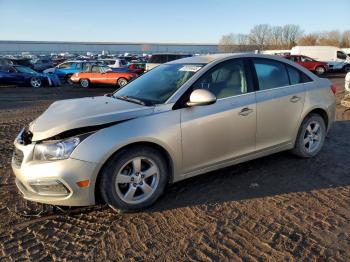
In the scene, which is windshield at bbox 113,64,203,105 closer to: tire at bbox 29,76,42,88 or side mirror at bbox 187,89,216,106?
side mirror at bbox 187,89,216,106

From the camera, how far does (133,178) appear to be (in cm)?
373

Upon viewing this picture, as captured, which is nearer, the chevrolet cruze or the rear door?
the chevrolet cruze

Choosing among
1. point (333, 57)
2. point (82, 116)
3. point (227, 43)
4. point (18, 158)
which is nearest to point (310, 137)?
Answer: point (82, 116)

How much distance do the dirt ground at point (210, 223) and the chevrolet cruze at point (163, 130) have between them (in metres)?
0.29

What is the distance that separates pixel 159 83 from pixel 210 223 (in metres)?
1.92

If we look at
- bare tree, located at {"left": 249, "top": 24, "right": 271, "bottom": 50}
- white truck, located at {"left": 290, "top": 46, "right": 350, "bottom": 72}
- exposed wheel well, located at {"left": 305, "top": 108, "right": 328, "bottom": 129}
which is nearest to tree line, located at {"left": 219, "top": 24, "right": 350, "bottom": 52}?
bare tree, located at {"left": 249, "top": 24, "right": 271, "bottom": 50}

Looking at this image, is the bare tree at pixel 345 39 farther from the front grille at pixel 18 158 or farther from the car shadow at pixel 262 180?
the front grille at pixel 18 158

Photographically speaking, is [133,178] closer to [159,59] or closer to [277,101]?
[277,101]

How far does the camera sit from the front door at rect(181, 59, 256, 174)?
157 inches

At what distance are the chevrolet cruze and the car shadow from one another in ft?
0.94

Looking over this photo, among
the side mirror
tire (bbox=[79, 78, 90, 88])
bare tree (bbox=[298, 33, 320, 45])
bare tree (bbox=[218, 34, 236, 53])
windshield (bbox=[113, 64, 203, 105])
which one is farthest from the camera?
bare tree (bbox=[218, 34, 236, 53])

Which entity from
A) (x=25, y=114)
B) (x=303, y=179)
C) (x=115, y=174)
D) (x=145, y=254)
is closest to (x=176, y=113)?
(x=115, y=174)

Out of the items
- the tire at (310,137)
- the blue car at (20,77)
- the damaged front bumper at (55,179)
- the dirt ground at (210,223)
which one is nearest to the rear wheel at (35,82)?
the blue car at (20,77)

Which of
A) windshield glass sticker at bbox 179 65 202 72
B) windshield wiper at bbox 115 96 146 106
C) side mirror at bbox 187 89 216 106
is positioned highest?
windshield glass sticker at bbox 179 65 202 72
